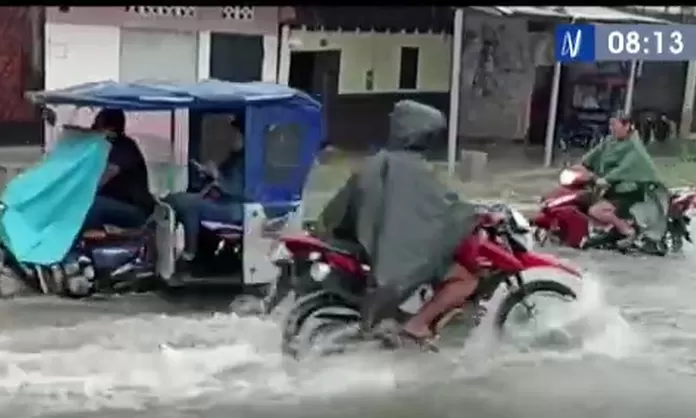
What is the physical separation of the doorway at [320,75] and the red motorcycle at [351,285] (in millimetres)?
701

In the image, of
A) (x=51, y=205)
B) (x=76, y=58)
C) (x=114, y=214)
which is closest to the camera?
(x=51, y=205)

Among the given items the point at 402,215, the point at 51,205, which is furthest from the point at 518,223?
the point at 51,205

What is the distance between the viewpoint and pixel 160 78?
3262 millimetres

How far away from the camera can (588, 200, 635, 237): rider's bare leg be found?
154 inches

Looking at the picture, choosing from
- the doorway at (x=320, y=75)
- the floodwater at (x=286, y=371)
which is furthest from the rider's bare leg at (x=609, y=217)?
the doorway at (x=320, y=75)

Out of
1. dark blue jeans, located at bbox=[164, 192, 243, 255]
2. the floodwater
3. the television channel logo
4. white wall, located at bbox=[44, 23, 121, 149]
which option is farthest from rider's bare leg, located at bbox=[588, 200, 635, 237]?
white wall, located at bbox=[44, 23, 121, 149]

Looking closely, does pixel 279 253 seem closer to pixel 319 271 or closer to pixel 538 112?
pixel 319 271

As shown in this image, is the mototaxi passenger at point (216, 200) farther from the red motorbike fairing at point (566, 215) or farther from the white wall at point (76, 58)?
the red motorbike fairing at point (566, 215)

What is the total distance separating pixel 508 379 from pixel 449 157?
0.74m

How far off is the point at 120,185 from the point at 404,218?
3.43 feet

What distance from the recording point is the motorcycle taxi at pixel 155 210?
302 centimetres

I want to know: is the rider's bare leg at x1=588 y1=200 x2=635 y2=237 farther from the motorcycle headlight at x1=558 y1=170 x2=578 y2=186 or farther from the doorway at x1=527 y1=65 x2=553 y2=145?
the doorway at x1=527 y1=65 x2=553 y2=145

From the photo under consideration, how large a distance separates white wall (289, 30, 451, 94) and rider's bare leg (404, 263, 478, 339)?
97 centimetres

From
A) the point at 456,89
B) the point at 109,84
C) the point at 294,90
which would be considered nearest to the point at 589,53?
the point at 456,89
